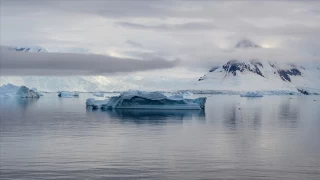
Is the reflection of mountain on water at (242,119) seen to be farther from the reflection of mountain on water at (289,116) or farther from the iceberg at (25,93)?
the iceberg at (25,93)

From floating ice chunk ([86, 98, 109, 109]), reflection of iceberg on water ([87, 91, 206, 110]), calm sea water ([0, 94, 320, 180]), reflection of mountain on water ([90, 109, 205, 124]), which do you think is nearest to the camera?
calm sea water ([0, 94, 320, 180])

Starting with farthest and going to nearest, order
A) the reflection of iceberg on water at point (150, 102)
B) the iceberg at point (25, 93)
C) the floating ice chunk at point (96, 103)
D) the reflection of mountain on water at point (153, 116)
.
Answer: the iceberg at point (25, 93)
the floating ice chunk at point (96, 103)
the reflection of iceberg on water at point (150, 102)
the reflection of mountain on water at point (153, 116)

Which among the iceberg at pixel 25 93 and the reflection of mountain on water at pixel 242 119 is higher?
the iceberg at pixel 25 93

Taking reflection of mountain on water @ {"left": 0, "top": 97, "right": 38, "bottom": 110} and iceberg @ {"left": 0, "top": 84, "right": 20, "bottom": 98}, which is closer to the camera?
reflection of mountain on water @ {"left": 0, "top": 97, "right": 38, "bottom": 110}

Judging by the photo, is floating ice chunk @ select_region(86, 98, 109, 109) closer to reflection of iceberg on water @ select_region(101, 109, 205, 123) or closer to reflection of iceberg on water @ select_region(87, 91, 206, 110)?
reflection of iceberg on water @ select_region(87, 91, 206, 110)

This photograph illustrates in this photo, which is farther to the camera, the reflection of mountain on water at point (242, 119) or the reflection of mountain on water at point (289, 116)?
the reflection of mountain on water at point (289, 116)

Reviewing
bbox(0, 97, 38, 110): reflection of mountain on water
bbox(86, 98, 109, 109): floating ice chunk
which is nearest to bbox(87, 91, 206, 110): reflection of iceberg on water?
bbox(86, 98, 109, 109): floating ice chunk

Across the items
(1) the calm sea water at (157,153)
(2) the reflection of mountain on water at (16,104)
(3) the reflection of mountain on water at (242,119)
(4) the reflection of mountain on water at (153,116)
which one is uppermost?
(2) the reflection of mountain on water at (16,104)

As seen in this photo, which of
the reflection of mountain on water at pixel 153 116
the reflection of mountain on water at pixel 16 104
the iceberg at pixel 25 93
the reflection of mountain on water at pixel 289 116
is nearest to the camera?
the reflection of mountain on water at pixel 289 116

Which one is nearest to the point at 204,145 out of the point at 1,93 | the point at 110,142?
the point at 110,142

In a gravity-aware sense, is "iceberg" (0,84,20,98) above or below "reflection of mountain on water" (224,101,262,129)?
above

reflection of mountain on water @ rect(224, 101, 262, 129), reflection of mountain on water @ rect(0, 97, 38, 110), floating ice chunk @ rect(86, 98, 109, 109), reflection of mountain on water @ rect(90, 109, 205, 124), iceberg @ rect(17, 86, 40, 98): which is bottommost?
reflection of mountain on water @ rect(224, 101, 262, 129)

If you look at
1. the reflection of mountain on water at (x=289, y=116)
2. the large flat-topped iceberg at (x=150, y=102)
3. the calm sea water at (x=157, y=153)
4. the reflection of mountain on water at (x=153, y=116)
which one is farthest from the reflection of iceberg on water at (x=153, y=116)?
the calm sea water at (x=157, y=153)

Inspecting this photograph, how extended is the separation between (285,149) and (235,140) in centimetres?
419
